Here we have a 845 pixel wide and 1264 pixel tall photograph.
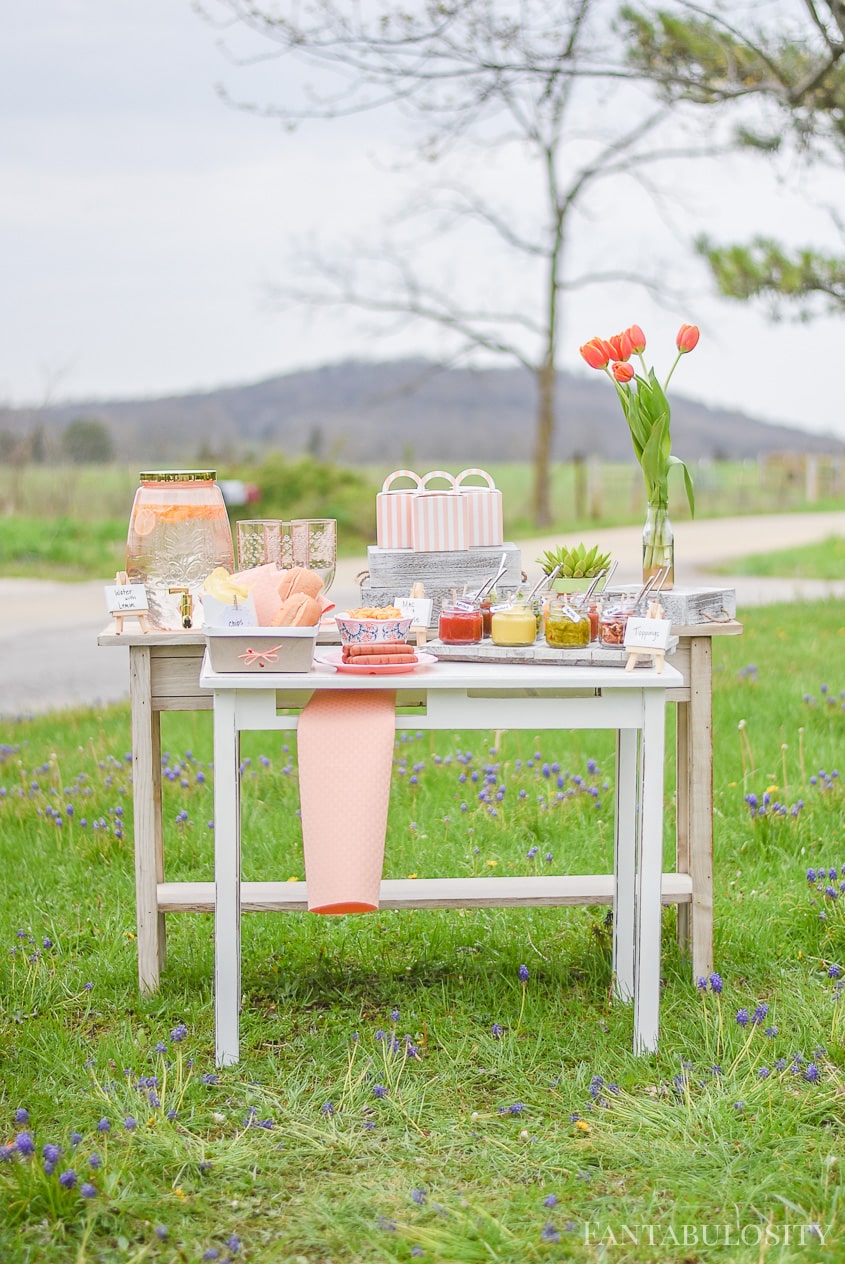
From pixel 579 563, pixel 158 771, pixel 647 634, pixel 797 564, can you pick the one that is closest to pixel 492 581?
pixel 579 563

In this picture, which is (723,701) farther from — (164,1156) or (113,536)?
(113,536)

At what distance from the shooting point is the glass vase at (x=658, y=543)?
2996 mm

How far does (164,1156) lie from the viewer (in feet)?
7.88

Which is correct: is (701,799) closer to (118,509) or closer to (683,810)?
(683,810)

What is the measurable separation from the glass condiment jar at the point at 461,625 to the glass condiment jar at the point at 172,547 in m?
0.55

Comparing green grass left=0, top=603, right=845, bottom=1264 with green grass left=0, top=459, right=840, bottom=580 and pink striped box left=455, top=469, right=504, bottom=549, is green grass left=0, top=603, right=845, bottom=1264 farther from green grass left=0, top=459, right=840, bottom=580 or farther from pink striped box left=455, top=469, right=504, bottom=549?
green grass left=0, top=459, right=840, bottom=580

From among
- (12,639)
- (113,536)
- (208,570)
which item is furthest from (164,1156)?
(113,536)

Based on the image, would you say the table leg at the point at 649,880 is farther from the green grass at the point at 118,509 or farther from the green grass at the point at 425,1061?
the green grass at the point at 118,509

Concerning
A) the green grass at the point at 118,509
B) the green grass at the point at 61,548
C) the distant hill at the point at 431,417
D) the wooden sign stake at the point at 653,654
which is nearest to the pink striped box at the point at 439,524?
the wooden sign stake at the point at 653,654

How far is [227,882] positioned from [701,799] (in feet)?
3.64

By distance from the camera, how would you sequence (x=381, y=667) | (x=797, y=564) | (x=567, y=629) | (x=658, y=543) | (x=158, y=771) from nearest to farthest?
(x=381, y=667) → (x=567, y=629) → (x=658, y=543) → (x=158, y=771) → (x=797, y=564)

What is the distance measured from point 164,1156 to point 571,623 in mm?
1324

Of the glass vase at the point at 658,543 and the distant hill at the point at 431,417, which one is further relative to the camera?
the distant hill at the point at 431,417

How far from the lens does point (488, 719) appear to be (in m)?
2.71
